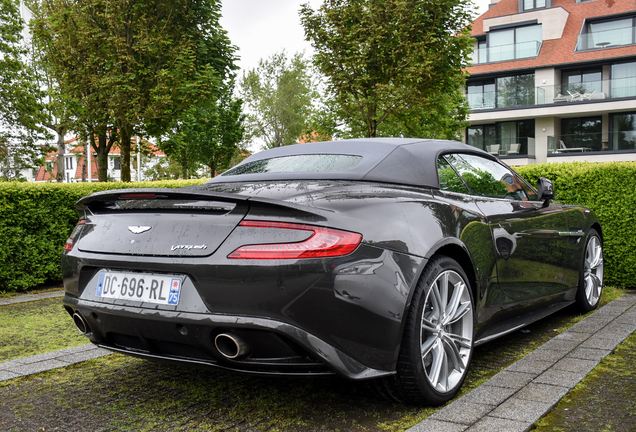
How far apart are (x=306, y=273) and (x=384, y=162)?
48.7 inches

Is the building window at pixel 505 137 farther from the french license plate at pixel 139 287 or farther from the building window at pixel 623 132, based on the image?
the french license plate at pixel 139 287

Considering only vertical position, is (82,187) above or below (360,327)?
above

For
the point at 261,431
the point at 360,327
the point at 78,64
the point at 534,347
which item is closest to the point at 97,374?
the point at 261,431

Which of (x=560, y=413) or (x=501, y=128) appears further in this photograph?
(x=501, y=128)

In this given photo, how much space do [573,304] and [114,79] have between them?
11.8m

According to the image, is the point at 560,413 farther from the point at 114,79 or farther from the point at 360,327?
the point at 114,79

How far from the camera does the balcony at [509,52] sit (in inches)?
1444

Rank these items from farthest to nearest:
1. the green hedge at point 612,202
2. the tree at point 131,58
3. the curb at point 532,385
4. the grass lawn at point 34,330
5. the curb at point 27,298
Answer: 1. the tree at point 131,58
2. the green hedge at point 612,202
3. the curb at point 27,298
4. the grass lawn at point 34,330
5. the curb at point 532,385

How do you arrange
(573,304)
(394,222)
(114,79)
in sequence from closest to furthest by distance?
(394,222) → (573,304) → (114,79)

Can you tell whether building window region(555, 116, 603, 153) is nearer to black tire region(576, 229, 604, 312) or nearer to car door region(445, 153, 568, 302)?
black tire region(576, 229, 604, 312)

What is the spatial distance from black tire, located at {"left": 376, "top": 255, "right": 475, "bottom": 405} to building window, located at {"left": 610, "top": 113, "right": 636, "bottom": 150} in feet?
105

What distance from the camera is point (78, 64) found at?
599 inches

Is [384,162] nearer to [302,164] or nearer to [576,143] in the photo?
[302,164]

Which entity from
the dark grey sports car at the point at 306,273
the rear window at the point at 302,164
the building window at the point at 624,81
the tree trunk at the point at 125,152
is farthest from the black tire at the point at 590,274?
the building window at the point at 624,81
